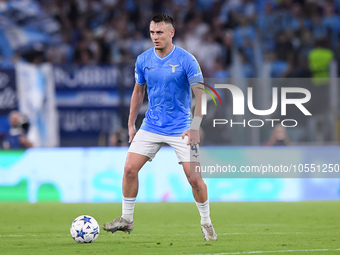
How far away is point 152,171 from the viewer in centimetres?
1529

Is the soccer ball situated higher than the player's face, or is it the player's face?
the player's face

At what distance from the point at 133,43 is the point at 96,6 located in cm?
242

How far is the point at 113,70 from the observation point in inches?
661

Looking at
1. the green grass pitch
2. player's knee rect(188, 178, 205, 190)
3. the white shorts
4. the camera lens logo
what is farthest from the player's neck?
the camera lens logo

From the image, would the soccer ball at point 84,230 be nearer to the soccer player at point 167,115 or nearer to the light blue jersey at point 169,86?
the soccer player at point 167,115

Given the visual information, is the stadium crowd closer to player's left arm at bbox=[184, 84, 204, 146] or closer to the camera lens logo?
the camera lens logo

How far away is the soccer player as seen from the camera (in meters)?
8.02

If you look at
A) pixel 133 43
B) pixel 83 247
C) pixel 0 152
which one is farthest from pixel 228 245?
pixel 133 43

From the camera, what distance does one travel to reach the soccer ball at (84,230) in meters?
7.99

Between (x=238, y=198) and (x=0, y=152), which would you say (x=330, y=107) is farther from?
(x=0, y=152)

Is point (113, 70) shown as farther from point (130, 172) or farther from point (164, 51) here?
point (130, 172)

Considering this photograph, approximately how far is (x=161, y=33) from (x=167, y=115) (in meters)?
0.87

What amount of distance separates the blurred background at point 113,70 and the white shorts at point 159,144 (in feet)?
22.2

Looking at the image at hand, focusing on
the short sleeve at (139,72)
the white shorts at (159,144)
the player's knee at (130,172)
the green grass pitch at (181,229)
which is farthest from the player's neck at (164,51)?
the green grass pitch at (181,229)
